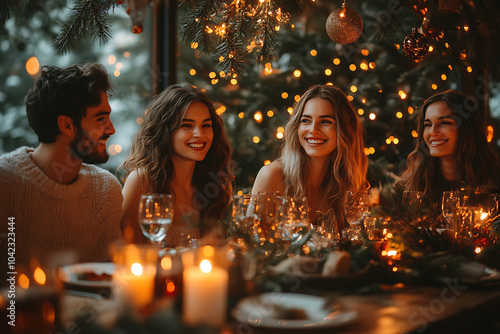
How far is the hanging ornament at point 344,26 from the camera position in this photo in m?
2.08

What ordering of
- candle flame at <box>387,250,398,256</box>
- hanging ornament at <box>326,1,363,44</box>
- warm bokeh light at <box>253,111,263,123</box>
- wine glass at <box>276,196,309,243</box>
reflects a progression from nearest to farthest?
candle flame at <box>387,250,398,256</box>
wine glass at <box>276,196,309,243</box>
hanging ornament at <box>326,1,363,44</box>
warm bokeh light at <box>253,111,263,123</box>

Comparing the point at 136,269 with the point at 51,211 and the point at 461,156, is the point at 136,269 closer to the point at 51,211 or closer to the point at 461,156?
the point at 51,211

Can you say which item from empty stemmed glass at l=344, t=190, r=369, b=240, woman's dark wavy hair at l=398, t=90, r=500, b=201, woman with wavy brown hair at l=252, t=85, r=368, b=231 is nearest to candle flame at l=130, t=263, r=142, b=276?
empty stemmed glass at l=344, t=190, r=369, b=240

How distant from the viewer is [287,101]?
13.1ft

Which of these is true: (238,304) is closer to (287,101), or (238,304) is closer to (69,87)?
(69,87)

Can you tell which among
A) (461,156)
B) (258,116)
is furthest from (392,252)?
(258,116)

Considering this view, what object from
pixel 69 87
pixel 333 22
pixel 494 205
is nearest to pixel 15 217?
pixel 69 87

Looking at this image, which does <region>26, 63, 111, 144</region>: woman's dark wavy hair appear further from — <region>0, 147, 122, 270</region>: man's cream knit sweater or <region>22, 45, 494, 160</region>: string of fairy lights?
<region>22, 45, 494, 160</region>: string of fairy lights

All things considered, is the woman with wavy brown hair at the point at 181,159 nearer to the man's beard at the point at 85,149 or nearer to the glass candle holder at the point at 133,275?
the man's beard at the point at 85,149

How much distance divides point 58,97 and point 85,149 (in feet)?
0.74

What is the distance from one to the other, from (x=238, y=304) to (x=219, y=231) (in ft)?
1.52

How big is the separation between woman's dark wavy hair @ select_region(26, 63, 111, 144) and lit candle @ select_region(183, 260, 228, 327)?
1.15 meters

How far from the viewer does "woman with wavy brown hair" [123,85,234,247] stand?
2.52 meters

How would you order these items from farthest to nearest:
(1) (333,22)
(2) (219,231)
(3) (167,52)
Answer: (3) (167,52)
(1) (333,22)
(2) (219,231)
